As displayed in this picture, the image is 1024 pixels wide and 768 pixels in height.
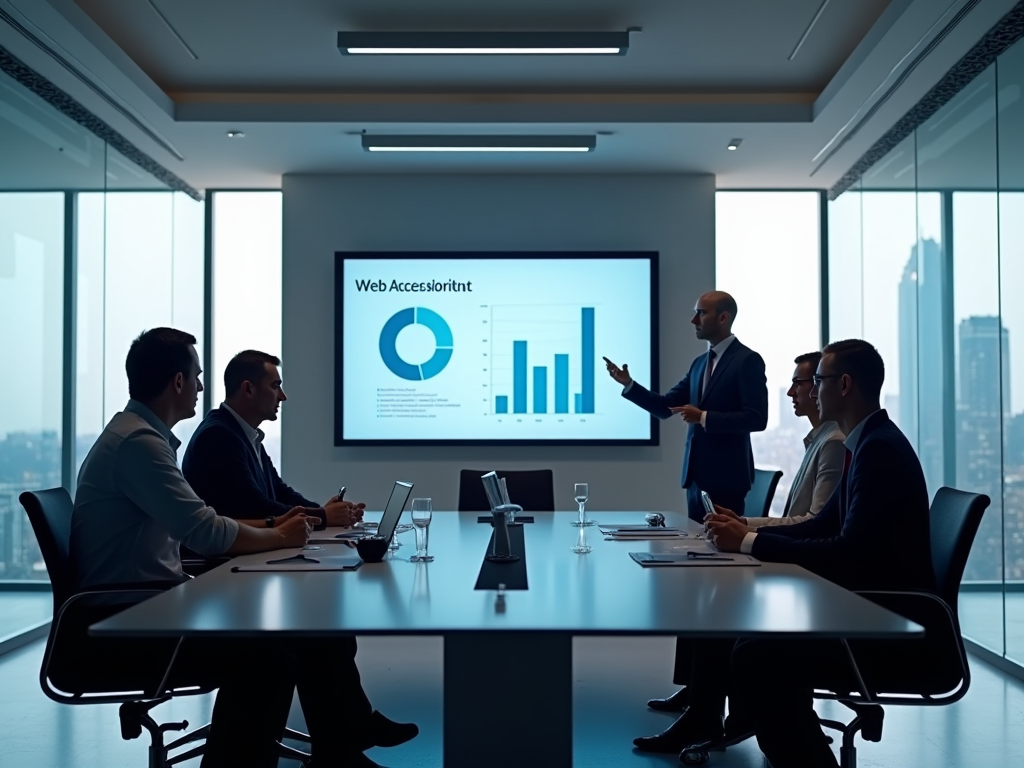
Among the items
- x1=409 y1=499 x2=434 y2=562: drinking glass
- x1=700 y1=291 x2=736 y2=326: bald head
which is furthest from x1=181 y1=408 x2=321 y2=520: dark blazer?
x1=700 y1=291 x2=736 y2=326: bald head

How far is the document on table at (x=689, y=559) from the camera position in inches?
109

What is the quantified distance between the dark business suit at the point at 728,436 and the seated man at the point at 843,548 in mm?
1944

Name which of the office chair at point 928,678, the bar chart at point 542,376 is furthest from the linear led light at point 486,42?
the office chair at point 928,678

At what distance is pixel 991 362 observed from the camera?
15.7 feet

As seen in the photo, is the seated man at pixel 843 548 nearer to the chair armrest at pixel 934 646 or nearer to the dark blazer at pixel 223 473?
the chair armrest at pixel 934 646

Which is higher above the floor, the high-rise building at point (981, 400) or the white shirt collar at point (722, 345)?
the white shirt collar at point (722, 345)

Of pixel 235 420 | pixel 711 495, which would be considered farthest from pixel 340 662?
pixel 711 495

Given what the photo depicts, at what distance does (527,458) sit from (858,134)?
3244 mm

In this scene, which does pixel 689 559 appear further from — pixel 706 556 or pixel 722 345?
pixel 722 345

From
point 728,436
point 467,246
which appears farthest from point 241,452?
point 467,246

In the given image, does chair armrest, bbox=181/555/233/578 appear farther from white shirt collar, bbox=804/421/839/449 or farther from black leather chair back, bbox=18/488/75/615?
white shirt collar, bbox=804/421/839/449

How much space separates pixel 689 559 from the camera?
2846mm

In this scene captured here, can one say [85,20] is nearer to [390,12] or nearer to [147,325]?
[390,12]

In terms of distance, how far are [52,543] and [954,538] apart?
2.60 m
